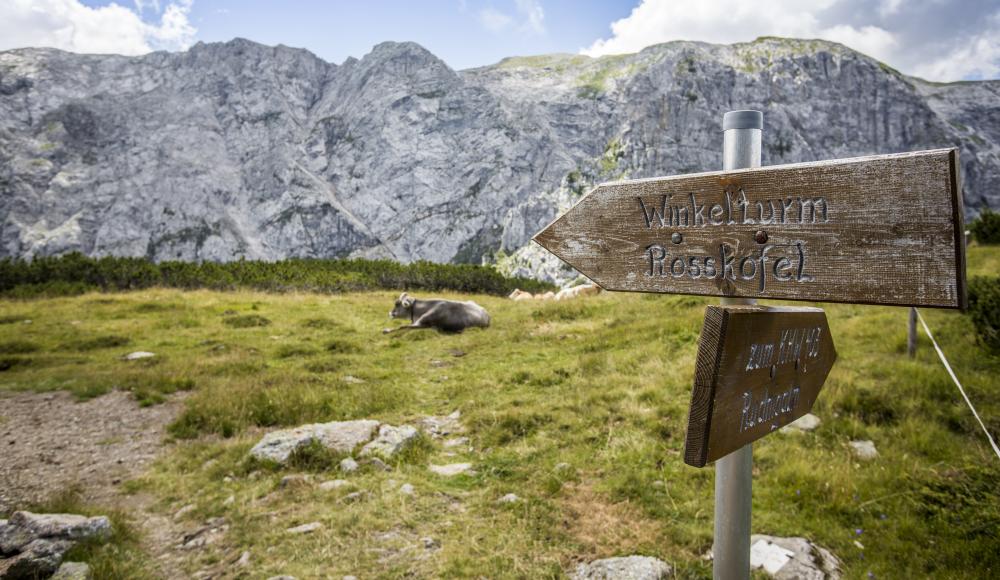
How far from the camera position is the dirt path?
516cm

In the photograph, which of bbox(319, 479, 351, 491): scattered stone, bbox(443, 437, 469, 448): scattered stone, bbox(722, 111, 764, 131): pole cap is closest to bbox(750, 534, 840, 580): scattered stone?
bbox(722, 111, 764, 131): pole cap

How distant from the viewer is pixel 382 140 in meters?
142

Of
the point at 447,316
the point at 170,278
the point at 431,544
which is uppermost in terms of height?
the point at 170,278

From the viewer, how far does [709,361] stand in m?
1.88

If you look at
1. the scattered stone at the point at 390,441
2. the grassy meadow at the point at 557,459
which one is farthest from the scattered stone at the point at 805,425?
the scattered stone at the point at 390,441

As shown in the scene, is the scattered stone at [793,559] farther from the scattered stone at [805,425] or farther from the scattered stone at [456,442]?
the scattered stone at [456,442]

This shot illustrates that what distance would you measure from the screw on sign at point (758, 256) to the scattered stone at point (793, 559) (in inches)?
77.2

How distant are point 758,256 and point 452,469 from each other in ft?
15.7

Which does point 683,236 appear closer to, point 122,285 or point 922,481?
point 922,481

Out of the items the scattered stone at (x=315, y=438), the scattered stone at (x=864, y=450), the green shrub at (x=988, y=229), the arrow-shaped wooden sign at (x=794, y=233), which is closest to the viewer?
the arrow-shaped wooden sign at (x=794, y=233)

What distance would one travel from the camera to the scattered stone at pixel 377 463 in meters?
5.91

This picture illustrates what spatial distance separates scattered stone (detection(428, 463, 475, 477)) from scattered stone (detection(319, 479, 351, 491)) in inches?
39.9

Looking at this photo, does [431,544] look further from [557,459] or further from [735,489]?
[735,489]

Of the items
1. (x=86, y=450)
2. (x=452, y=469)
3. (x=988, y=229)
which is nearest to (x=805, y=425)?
(x=452, y=469)
